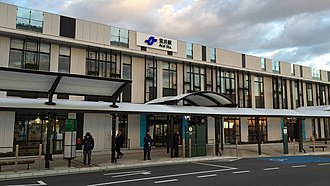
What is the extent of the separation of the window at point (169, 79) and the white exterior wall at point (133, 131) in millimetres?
3893

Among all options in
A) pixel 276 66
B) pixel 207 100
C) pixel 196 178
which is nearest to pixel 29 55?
pixel 207 100

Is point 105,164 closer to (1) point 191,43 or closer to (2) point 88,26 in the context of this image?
(2) point 88,26

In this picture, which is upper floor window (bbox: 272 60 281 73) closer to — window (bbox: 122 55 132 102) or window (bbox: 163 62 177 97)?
window (bbox: 163 62 177 97)

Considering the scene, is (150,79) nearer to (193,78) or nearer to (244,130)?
(193,78)

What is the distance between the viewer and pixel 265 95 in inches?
1296

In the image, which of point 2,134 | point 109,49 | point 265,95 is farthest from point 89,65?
point 265,95

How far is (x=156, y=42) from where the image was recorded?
82.1 ft

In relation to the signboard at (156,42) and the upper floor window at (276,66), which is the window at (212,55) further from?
the upper floor window at (276,66)

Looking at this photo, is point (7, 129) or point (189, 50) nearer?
point (7, 129)

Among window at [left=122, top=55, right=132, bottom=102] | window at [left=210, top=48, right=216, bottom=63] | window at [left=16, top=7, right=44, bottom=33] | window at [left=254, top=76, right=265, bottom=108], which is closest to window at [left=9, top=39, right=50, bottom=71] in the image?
window at [left=16, top=7, right=44, bottom=33]

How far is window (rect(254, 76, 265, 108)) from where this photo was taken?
32.1 metres

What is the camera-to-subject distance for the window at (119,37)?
23047 mm

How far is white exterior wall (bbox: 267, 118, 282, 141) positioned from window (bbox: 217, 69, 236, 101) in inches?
230

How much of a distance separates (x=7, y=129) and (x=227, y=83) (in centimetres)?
2050
